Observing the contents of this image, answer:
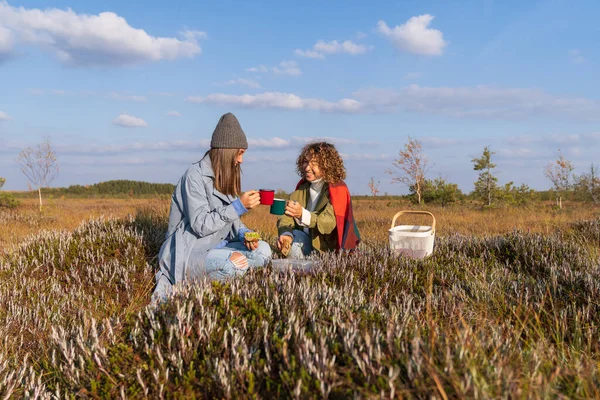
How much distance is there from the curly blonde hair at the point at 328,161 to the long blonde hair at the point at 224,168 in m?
1.12

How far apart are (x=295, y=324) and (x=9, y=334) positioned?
2.65 m

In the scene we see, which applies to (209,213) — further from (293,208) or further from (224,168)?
(293,208)

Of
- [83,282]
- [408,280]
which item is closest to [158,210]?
[83,282]

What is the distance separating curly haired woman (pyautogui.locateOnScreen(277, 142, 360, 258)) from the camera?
526 centimetres

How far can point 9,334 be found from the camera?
3.71 m

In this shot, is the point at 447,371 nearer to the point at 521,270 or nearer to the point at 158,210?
the point at 521,270

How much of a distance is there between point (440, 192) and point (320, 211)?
1501 cm

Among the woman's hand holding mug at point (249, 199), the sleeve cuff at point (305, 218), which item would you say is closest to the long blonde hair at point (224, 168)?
the woman's hand holding mug at point (249, 199)

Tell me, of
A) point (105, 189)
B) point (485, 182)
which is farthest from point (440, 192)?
point (105, 189)

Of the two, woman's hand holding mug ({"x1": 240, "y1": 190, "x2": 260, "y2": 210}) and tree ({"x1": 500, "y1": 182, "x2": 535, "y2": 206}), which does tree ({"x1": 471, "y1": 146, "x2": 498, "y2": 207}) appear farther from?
woman's hand holding mug ({"x1": 240, "y1": 190, "x2": 260, "y2": 210})

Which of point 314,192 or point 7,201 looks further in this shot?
point 7,201

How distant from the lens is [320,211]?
5555mm

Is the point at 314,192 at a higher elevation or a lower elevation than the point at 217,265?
higher

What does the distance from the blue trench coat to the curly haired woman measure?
2.76 ft
